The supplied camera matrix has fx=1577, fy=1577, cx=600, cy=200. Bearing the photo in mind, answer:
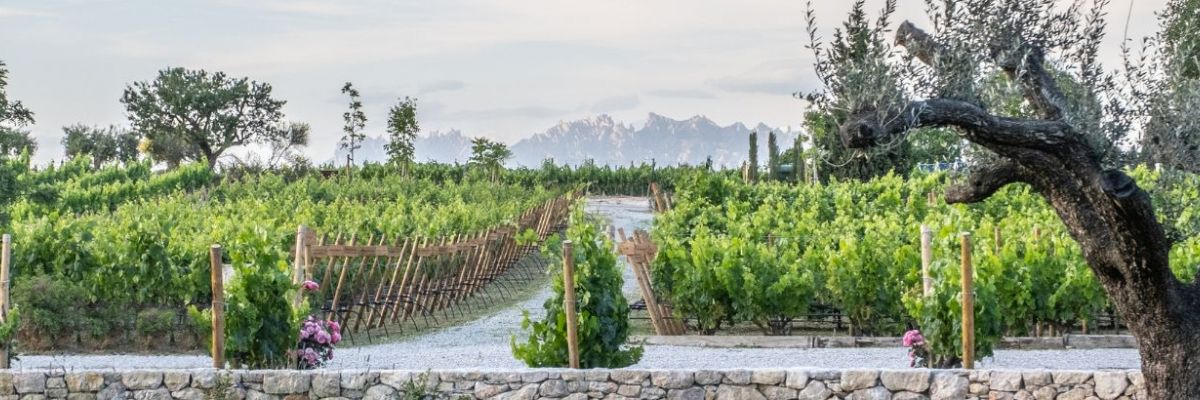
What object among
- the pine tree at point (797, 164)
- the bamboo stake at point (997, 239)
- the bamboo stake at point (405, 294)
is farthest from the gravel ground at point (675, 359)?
the pine tree at point (797, 164)

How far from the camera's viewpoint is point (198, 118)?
231 ft

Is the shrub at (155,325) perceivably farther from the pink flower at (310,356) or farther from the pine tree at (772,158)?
the pine tree at (772,158)

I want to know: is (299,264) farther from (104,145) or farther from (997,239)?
(104,145)

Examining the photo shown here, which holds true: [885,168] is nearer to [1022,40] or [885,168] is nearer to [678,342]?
[678,342]

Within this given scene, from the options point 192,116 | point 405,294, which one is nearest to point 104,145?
point 192,116

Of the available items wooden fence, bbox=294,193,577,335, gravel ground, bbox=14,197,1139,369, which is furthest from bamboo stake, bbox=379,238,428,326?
gravel ground, bbox=14,197,1139,369

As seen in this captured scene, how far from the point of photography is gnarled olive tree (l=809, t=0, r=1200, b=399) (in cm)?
880

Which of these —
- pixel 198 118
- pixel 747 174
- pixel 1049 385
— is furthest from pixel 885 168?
pixel 198 118

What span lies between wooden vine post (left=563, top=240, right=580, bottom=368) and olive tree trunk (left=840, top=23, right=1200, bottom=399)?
304cm

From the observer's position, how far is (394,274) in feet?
56.7

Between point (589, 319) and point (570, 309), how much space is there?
0.16 m

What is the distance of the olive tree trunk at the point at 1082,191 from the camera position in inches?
346

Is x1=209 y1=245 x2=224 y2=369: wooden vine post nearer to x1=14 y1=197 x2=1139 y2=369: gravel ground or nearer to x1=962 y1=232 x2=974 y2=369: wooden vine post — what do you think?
x1=14 y1=197 x2=1139 y2=369: gravel ground

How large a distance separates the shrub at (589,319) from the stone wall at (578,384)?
0.49 m
